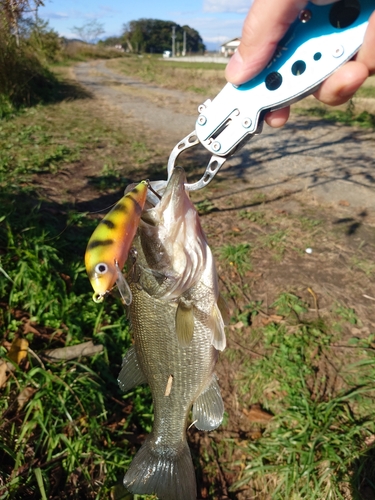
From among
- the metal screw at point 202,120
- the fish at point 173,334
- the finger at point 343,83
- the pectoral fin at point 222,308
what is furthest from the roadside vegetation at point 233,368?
the finger at point 343,83

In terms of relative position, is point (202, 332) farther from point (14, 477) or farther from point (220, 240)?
point (220, 240)

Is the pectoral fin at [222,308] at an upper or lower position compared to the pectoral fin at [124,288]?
lower

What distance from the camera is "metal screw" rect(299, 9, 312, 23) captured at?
1.39 meters

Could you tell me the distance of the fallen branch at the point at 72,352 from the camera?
304 centimetres

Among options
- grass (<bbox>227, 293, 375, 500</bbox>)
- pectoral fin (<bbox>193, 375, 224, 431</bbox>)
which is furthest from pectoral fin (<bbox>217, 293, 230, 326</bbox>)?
grass (<bbox>227, 293, 375, 500</bbox>)

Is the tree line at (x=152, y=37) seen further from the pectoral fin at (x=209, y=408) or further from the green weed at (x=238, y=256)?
the pectoral fin at (x=209, y=408)

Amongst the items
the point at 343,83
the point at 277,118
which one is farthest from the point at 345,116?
the point at 343,83

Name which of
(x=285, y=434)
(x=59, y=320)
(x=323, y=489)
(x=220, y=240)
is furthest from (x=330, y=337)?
(x=59, y=320)

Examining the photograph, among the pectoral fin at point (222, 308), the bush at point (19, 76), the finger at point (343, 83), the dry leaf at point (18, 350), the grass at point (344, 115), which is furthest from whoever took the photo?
the grass at point (344, 115)

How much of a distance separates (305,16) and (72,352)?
2.74 m

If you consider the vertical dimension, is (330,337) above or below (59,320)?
below

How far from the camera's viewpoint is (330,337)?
3.50m

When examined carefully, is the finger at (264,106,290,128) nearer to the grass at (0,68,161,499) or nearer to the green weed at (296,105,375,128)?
the grass at (0,68,161,499)

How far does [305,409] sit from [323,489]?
1.79 feet
